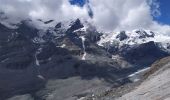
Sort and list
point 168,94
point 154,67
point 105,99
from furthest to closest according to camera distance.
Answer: point 154,67 < point 105,99 < point 168,94

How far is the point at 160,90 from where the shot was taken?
3234cm

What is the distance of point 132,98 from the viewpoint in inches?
1342

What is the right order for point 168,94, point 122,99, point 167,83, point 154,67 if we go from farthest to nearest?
point 154,67, point 122,99, point 167,83, point 168,94

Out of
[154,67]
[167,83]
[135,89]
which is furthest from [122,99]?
[154,67]

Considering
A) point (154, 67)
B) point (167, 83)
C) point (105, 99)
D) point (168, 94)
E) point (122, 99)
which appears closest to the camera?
point (168, 94)

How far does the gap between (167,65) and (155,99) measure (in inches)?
351

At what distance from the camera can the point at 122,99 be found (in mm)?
35938

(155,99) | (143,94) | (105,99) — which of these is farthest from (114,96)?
(155,99)

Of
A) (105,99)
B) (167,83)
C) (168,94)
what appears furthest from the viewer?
(105,99)

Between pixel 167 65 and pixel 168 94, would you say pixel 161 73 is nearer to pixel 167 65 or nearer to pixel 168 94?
pixel 167 65

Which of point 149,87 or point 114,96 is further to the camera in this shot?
point 114,96

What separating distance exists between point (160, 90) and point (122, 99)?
441 centimetres

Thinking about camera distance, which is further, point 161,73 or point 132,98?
point 161,73

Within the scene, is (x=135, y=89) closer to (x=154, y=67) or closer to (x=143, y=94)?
(x=143, y=94)
